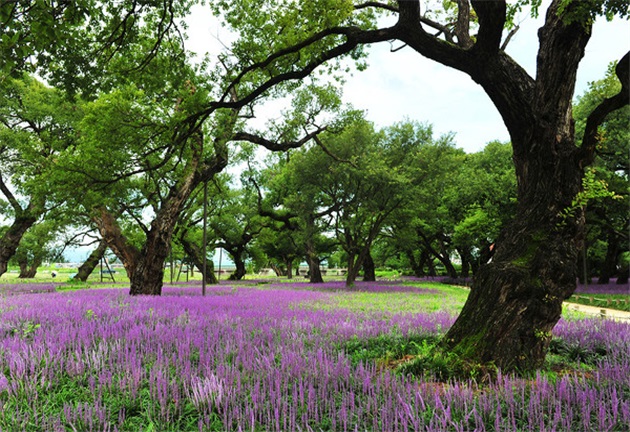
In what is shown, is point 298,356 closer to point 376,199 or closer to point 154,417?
point 154,417

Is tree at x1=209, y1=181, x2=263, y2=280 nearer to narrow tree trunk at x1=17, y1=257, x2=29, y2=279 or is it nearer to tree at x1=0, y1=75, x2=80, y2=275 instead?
tree at x1=0, y1=75, x2=80, y2=275

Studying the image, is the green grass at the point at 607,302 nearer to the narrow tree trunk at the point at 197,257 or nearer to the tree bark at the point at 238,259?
the narrow tree trunk at the point at 197,257

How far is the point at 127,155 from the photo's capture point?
1004cm

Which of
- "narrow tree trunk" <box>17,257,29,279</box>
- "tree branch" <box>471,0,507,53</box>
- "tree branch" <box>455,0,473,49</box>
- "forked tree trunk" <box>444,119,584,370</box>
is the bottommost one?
"narrow tree trunk" <box>17,257,29,279</box>

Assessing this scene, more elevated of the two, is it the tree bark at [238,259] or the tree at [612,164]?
the tree at [612,164]

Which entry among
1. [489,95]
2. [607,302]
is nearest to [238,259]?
[607,302]

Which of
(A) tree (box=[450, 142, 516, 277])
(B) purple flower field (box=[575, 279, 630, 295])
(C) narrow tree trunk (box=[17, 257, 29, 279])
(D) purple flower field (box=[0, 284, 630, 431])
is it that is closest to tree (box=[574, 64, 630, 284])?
(B) purple flower field (box=[575, 279, 630, 295])

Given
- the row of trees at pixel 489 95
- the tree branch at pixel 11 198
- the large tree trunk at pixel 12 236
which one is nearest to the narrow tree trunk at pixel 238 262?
the large tree trunk at pixel 12 236

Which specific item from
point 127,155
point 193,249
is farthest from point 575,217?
point 193,249

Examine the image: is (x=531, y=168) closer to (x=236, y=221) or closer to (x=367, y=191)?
(x=367, y=191)

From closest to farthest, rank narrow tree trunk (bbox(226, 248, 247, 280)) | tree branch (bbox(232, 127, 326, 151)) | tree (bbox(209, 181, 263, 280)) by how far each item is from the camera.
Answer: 1. tree branch (bbox(232, 127, 326, 151))
2. tree (bbox(209, 181, 263, 280))
3. narrow tree trunk (bbox(226, 248, 247, 280))

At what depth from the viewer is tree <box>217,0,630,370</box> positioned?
14.5 feet

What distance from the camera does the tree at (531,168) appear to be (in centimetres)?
443

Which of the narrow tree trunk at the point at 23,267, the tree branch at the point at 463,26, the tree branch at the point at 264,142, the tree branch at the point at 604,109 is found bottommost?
the narrow tree trunk at the point at 23,267
